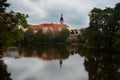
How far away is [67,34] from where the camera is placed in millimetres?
102688

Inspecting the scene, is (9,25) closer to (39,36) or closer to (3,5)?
(3,5)

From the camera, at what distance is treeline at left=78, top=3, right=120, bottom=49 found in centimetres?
5331

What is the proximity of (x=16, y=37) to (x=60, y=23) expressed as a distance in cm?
11471

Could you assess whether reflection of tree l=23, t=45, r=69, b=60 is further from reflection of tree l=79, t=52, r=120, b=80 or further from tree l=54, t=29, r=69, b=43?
tree l=54, t=29, r=69, b=43

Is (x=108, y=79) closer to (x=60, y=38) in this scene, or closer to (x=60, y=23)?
(x=60, y=38)

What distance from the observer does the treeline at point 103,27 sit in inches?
2099

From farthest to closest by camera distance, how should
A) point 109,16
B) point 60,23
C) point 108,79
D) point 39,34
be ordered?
1. point 60,23
2. point 39,34
3. point 109,16
4. point 108,79

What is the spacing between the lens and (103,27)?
186 ft

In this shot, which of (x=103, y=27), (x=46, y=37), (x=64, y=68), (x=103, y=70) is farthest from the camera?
(x=46, y=37)

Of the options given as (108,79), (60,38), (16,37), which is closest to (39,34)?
(60,38)

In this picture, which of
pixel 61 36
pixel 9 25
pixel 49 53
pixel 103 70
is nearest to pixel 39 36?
pixel 61 36

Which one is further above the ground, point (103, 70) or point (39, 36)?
point (39, 36)

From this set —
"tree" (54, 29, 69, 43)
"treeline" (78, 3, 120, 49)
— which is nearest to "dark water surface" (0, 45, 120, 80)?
"treeline" (78, 3, 120, 49)

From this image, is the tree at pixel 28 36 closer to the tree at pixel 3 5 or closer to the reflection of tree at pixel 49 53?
the reflection of tree at pixel 49 53
